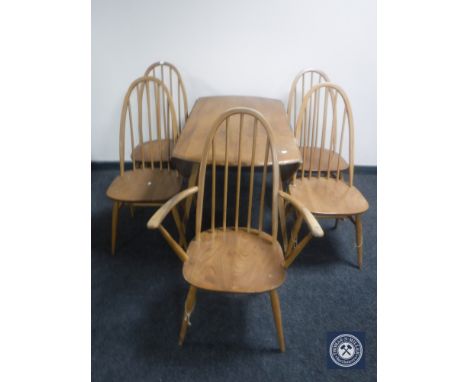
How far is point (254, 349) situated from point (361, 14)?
2217 mm

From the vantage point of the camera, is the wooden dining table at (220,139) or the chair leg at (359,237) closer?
the wooden dining table at (220,139)

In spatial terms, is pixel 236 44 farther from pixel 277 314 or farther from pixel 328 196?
pixel 277 314

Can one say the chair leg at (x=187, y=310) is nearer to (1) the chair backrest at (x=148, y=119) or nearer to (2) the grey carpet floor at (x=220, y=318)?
(2) the grey carpet floor at (x=220, y=318)

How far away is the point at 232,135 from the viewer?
1658 millimetres

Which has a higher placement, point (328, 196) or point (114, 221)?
point (328, 196)

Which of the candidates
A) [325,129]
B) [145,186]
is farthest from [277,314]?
[325,129]

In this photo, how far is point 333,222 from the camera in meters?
2.26

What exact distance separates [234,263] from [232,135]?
659mm

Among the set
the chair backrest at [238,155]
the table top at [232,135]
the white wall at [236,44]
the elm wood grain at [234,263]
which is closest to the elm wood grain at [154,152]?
the table top at [232,135]

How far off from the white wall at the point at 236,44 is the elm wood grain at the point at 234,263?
4.76 feet

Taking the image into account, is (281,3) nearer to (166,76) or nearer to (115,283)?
(166,76)

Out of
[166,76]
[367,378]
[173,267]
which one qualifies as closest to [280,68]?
[166,76]

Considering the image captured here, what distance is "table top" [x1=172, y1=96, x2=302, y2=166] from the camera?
149 cm

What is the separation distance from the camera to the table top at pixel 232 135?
1.49 meters
